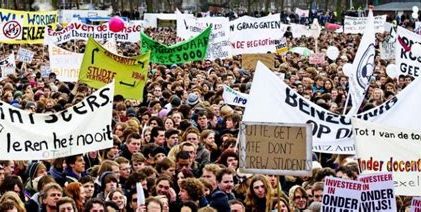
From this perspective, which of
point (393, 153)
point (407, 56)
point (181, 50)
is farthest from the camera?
point (181, 50)

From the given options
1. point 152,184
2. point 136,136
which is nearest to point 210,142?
point 136,136

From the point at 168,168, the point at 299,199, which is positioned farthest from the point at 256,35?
the point at 299,199

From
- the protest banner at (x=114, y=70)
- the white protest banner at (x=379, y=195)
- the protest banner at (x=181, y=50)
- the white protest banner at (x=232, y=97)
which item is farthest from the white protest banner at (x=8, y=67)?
the white protest banner at (x=379, y=195)

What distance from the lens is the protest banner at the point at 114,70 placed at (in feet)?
52.7

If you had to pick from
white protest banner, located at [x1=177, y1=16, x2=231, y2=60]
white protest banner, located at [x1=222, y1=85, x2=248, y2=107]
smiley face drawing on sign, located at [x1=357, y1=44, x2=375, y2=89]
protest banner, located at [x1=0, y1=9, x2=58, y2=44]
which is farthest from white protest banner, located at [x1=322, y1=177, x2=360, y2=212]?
protest banner, located at [x1=0, y1=9, x2=58, y2=44]

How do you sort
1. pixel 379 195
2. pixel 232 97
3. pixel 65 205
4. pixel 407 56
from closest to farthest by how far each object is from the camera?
pixel 379 195, pixel 65 205, pixel 232 97, pixel 407 56

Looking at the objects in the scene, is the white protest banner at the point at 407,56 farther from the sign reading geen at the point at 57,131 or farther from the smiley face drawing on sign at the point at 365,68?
the sign reading geen at the point at 57,131

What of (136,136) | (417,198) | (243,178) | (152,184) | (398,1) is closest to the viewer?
(417,198)

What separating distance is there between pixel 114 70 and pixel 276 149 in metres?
7.98

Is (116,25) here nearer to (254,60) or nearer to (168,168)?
(254,60)

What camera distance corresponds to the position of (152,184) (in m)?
9.70

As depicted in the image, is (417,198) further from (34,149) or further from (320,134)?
(34,149)

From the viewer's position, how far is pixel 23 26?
25.2 metres

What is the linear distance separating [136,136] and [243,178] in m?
1.81
